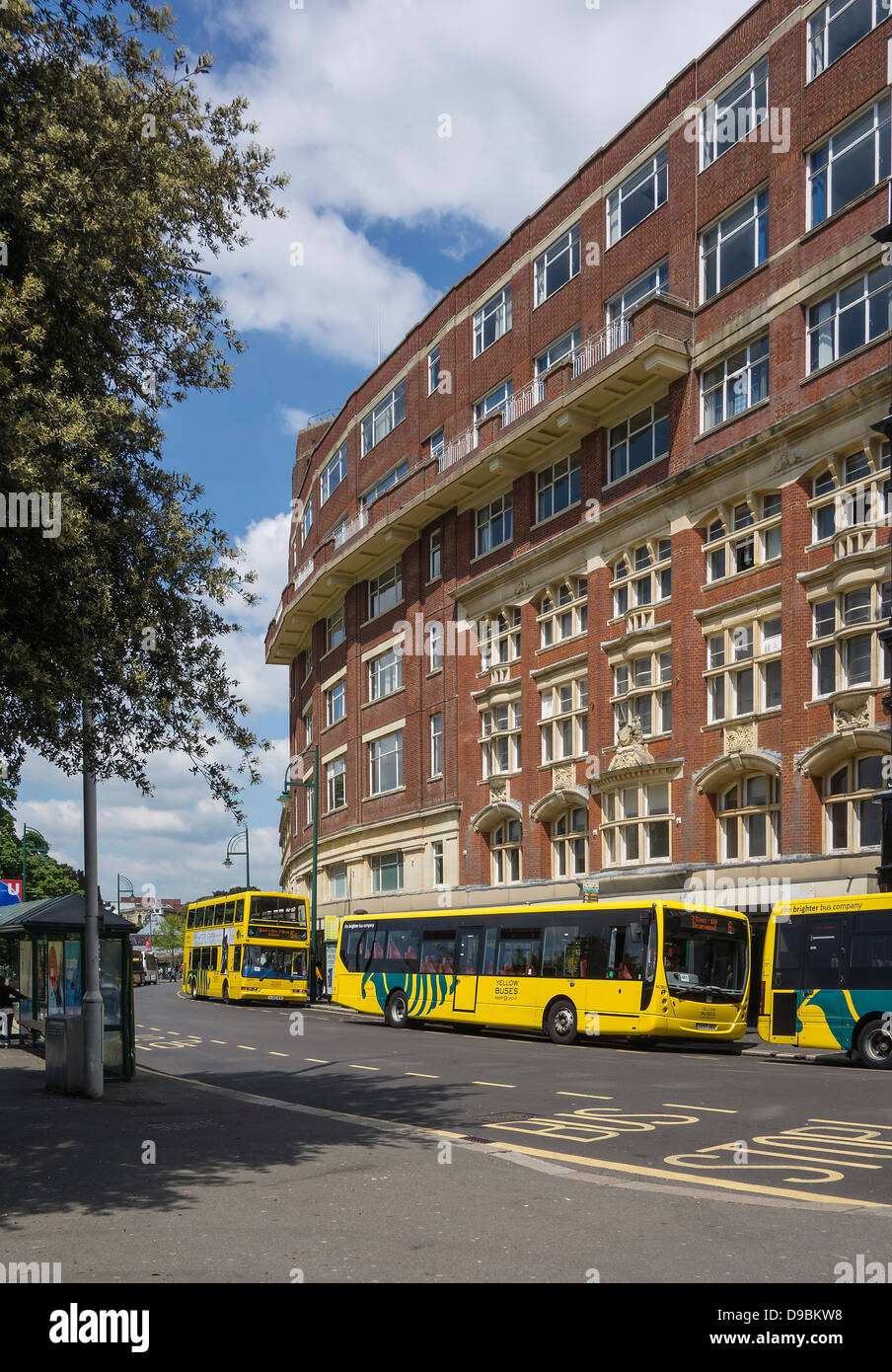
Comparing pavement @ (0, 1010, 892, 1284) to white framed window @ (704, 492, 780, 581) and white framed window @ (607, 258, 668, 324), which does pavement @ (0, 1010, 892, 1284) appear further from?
white framed window @ (607, 258, 668, 324)

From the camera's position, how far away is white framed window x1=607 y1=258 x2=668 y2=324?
3627 centimetres

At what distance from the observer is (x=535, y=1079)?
1773cm

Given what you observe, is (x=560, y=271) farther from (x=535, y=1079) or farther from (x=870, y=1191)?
(x=870, y=1191)

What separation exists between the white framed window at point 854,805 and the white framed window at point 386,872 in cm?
2251

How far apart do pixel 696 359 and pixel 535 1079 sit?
22.4 metres

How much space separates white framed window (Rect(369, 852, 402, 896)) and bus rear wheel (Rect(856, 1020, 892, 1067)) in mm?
28538

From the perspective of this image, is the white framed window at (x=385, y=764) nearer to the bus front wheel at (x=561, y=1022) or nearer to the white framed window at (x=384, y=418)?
the white framed window at (x=384, y=418)

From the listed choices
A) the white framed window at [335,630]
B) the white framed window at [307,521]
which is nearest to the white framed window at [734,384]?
the white framed window at [335,630]

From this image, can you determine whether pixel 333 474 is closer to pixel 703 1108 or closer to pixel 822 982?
pixel 822 982

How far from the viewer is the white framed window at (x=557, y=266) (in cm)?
4028

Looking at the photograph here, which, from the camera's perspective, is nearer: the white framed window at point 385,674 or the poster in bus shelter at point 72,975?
the poster in bus shelter at point 72,975

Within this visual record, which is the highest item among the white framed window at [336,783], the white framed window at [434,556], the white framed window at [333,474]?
the white framed window at [333,474]

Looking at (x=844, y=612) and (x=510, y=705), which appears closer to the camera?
(x=844, y=612)
